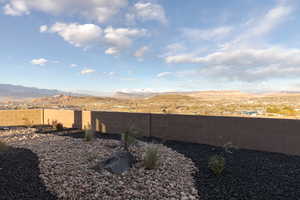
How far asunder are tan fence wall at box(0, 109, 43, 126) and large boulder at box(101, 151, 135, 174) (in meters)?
11.0

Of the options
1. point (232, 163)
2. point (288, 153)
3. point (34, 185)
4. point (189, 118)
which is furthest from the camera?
point (189, 118)

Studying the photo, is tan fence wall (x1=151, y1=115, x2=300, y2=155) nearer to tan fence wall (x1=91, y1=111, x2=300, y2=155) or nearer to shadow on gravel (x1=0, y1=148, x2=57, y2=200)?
tan fence wall (x1=91, y1=111, x2=300, y2=155)

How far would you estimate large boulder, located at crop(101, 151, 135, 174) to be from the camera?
4211 millimetres

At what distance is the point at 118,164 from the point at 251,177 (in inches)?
109

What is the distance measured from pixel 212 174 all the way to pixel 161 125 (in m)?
4.22

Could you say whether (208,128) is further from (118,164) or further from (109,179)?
(109,179)

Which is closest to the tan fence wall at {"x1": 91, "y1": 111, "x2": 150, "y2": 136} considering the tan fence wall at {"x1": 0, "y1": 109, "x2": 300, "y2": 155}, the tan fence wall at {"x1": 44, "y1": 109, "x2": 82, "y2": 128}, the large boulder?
the tan fence wall at {"x1": 0, "y1": 109, "x2": 300, "y2": 155}

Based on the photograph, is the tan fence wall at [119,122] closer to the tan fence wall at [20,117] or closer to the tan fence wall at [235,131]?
the tan fence wall at [235,131]

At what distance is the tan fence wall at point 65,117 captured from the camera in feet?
36.1

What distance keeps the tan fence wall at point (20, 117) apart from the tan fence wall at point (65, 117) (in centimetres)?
62

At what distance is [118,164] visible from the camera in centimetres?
432

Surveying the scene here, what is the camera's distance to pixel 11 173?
3.95 metres

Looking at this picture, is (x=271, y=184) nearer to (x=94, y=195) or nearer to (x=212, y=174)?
(x=212, y=174)

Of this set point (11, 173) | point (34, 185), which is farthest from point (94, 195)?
point (11, 173)
